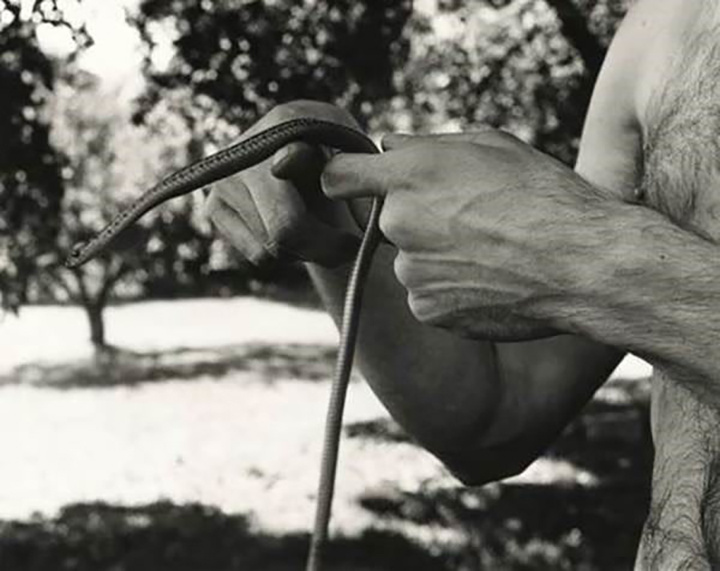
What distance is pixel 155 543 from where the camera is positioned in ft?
14.9

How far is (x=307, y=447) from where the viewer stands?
15.0 feet

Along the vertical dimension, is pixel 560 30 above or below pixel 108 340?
above

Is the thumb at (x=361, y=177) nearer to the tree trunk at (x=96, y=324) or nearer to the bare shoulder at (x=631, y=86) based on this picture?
the bare shoulder at (x=631, y=86)

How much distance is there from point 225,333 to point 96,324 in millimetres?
376

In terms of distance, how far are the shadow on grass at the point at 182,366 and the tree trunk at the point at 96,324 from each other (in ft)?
0.13

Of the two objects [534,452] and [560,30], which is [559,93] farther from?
[534,452]

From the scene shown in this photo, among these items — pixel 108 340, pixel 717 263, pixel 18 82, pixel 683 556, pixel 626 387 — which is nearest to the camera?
pixel 717 263

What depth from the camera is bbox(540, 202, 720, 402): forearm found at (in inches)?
36.8

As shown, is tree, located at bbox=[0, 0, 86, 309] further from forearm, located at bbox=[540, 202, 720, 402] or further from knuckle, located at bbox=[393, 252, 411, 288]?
forearm, located at bbox=[540, 202, 720, 402]

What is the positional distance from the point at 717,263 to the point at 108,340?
351 centimetres

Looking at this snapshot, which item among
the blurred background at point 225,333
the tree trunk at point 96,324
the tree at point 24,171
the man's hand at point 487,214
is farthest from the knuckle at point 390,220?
the tree trunk at point 96,324

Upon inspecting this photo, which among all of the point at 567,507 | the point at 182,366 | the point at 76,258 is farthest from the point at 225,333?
the point at 76,258

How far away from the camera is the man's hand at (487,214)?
0.95 metres

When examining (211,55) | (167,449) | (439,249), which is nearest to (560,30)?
(211,55)
